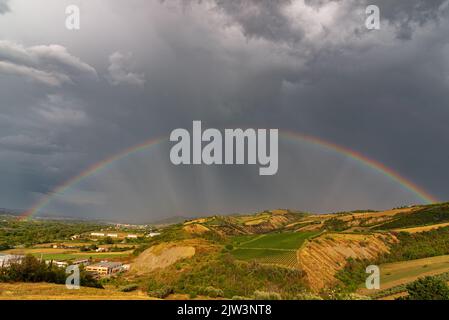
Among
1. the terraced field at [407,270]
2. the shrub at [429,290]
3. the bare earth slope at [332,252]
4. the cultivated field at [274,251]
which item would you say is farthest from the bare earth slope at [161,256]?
the shrub at [429,290]

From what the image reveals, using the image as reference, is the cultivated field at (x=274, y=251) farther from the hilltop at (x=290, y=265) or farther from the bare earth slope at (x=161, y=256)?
the bare earth slope at (x=161, y=256)

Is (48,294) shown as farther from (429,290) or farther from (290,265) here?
(290,265)

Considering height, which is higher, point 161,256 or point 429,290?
point 429,290

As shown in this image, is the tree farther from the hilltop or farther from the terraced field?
the terraced field

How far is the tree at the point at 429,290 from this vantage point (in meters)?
34.2

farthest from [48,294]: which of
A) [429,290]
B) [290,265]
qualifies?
[290,265]

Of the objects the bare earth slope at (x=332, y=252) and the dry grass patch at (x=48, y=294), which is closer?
the dry grass patch at (x=48, y=294)

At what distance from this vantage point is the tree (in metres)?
34.2

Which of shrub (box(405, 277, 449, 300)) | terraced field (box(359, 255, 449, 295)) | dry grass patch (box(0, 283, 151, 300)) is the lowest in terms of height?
terraced field (box(359, 255, 449, 295))

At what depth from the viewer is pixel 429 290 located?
114 feet

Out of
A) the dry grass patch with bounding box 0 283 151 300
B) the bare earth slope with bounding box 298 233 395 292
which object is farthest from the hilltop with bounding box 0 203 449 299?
the dry grass patch with bounding box 0 283 151 300

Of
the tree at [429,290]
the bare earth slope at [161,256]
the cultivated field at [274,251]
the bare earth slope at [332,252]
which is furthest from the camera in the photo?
the bare earth slope at [161,256]

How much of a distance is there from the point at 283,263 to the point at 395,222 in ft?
279
